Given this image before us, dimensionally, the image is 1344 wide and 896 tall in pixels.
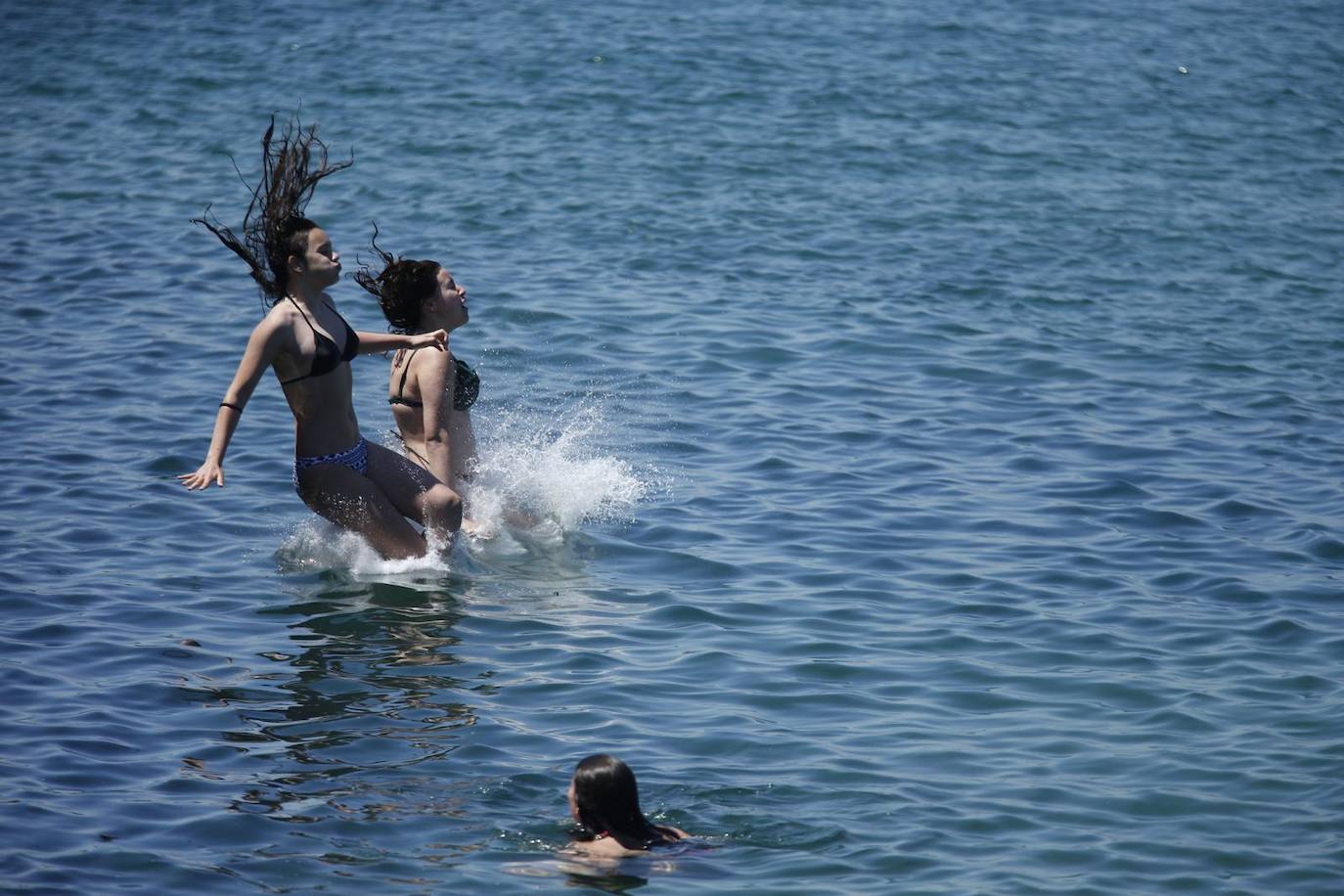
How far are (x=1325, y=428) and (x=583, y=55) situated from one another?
49.5ft

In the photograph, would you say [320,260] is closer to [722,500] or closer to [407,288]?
[407,288]

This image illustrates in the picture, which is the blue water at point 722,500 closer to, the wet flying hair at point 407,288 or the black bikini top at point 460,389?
the black bikini top at point 460,389

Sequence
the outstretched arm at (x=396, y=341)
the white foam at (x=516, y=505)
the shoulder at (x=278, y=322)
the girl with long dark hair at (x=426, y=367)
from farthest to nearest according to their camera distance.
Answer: the white foam at (x=516, y=505)
the girl with long dark hair at (x=426, y=367)
the outstretched arm at (x=396, y=341)
the shoulder at (x=278, y=322)

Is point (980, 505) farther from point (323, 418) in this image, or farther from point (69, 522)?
point (69, 522)

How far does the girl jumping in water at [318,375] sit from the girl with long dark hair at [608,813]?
2662mm

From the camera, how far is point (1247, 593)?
9.50m

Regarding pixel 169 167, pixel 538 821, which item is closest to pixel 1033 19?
pixel 169 167

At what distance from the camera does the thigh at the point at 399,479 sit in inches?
366

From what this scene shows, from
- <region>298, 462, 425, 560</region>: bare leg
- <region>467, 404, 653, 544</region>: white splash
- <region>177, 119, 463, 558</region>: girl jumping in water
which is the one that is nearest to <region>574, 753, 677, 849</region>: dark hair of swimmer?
<region>177, 119, 463, 558</region>: girl jumping in water

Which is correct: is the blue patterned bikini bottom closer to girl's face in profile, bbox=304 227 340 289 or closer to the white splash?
girl's face in profile, bbox=304 227 340 289

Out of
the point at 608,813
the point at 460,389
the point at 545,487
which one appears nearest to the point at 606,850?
the point at 608,813

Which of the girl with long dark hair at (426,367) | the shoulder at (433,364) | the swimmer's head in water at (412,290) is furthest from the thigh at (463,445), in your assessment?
the swimmer's head in water at (412,290)

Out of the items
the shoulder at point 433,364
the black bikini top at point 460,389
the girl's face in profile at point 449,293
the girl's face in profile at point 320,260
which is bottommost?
the black bikini top at point 460,389

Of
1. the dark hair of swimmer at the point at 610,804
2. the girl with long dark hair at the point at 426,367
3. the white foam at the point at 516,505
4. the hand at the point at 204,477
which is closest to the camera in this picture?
the dark hair of swimmer at the point at 610,804
